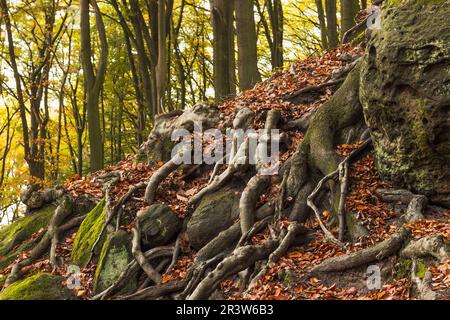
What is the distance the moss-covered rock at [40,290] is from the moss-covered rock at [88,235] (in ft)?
2.55

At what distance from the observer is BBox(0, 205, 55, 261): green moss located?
32.3 ft

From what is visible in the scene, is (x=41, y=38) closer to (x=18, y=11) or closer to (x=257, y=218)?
(x=18, y=11)

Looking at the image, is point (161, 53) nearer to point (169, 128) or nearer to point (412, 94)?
point (169, 128)

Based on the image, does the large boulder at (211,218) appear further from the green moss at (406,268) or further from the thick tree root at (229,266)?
the green moss at (406,268)

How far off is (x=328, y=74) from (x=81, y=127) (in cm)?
1717

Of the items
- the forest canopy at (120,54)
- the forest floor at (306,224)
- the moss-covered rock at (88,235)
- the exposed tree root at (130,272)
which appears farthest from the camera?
the forest canopy at (120,54)

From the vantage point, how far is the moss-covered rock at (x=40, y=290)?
7184 millimetres

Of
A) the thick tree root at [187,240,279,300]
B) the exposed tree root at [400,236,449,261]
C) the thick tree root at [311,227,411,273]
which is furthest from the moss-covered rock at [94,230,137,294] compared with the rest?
the exposed tree root at [400,236,449,261]

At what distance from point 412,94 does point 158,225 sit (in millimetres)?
4127

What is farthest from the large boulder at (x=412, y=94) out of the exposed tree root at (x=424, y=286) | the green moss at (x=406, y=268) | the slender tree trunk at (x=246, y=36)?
the slender tree trunk at (x=246, y=36)

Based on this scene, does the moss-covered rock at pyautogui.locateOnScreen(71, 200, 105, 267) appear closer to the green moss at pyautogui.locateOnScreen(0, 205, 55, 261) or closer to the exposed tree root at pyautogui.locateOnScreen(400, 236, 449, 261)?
the green moss at pyautogui.locateOnScreen(0, 205, 55, 261)

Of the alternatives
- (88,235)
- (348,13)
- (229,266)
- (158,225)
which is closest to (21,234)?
(88,235)

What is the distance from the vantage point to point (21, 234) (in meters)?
9.98
